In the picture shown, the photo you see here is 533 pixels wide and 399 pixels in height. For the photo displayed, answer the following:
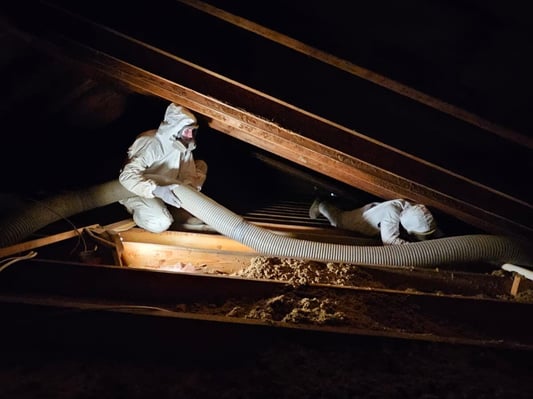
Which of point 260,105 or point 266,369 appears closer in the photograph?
point 266,369

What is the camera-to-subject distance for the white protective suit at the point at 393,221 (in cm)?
299

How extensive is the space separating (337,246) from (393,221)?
0.78 metres

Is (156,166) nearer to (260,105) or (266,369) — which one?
(260,105)

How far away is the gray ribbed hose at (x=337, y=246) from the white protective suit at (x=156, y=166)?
0.57 m

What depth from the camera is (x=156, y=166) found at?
3.57 m

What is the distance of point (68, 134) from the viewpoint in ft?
12.4

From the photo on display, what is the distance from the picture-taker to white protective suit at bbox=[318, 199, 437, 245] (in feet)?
9.82

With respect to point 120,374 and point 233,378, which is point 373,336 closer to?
point 233,378

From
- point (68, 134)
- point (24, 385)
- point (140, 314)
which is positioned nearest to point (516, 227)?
point (140, 314)

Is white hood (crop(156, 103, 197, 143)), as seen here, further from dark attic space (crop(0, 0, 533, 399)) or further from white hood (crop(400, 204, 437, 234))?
white hood (crop(400, 204, 437, 234))

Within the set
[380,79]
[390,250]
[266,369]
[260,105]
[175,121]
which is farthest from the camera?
[175,121]

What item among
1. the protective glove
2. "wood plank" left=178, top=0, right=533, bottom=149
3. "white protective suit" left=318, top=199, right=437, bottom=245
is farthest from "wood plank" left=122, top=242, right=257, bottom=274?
"wood plank" left=178, top=0, right=533, bottom=149

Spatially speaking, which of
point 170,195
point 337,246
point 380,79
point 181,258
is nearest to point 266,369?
point 380,79

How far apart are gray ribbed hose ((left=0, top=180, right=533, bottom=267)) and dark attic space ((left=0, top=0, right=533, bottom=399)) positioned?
1cm
